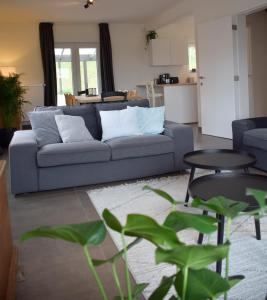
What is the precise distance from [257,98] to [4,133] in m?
5.22

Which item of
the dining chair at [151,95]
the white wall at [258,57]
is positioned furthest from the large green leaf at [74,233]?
the white wall at [258,57]

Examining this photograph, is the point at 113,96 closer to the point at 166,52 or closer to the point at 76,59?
the point at 76,59

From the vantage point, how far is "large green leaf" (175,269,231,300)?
25.8 inches

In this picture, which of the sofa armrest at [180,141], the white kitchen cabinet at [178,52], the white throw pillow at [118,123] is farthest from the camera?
the white kitchen cabinet at [178,52]

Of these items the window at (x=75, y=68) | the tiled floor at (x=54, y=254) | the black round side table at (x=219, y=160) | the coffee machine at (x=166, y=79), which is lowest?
the tiled floor at (x=54, y=254)

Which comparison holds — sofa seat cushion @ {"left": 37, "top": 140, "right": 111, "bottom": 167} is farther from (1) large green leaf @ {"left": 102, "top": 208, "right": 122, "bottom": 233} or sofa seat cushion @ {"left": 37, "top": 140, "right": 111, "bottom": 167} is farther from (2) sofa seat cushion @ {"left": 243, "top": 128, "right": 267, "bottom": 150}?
(1) large green leaf @ {"left": 102, "top": 208, "right": 122, "bottom": 233}

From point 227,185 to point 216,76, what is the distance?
4.46 meters

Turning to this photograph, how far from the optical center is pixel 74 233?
63 centimetres

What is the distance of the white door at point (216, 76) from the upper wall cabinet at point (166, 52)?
8.19ft

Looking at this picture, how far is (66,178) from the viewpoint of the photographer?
351 cm

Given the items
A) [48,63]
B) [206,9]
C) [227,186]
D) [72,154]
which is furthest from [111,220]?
[48,63]

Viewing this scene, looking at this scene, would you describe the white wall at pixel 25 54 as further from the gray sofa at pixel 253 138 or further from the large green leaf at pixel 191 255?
the large green leaf at pixel 191 255

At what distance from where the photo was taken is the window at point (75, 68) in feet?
29.1

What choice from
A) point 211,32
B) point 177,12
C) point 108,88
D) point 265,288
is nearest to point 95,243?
point 265,288
